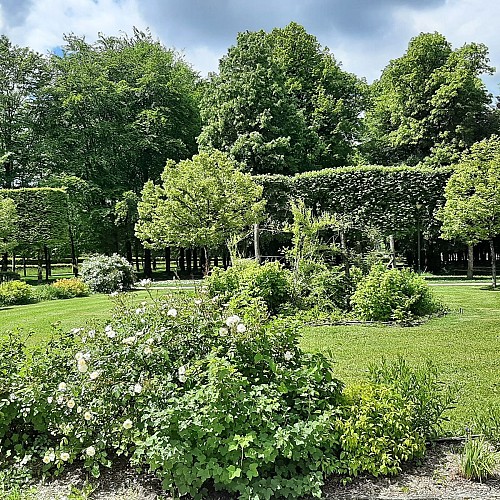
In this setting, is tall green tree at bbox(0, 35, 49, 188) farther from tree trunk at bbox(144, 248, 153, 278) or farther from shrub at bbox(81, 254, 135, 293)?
shrub at bbox(81, 254, 135, 293)

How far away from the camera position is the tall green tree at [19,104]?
A: 26734 millimetres

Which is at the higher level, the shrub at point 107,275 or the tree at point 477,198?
the tree at point 477,198

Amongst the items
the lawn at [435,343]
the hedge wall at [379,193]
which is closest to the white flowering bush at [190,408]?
the lawn at [435,343]

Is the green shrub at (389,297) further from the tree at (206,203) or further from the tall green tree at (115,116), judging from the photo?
the tall green tree at (115,116)

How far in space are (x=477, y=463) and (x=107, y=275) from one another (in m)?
15.0

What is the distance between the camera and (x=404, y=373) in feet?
11.9

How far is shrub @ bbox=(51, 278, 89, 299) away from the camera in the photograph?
610 inches

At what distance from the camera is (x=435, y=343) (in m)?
7.22

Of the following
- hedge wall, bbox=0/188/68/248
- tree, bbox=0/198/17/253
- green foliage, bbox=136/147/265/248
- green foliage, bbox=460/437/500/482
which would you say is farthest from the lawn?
hedge wall, bbox=0/188/68/248

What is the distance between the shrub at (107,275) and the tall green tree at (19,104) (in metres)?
12.4

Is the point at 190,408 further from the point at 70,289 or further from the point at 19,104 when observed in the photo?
the point at 19,104

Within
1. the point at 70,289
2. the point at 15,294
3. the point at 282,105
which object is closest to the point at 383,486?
the point at 15,294

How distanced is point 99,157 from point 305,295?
65.2 feet

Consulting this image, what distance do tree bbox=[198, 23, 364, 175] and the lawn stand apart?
14.0 m
